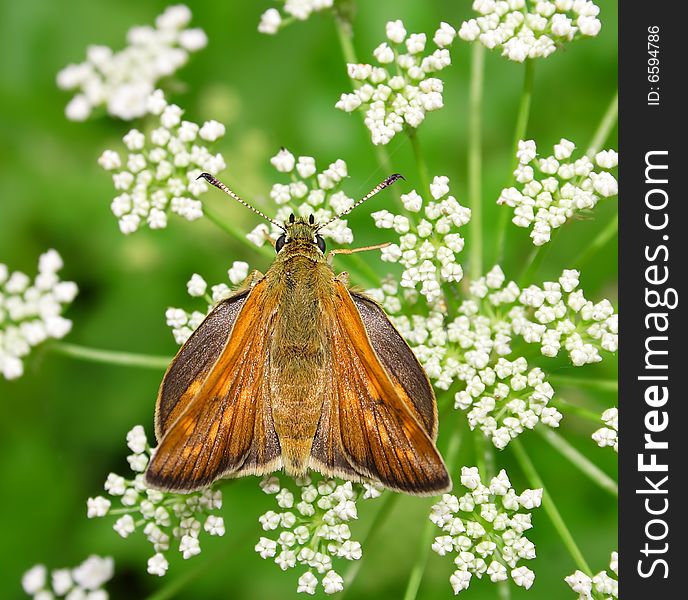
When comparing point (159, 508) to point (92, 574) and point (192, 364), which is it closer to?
point (192, 364)

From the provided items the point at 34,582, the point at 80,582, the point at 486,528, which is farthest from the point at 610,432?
the point at 34,582

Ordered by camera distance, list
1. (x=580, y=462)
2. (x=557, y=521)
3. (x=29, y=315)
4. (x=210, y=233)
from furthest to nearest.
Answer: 1. (x=210, y=233)
2. (x=29, y=315)
3. (x=580, y=462)
4. (x=557, y=521)

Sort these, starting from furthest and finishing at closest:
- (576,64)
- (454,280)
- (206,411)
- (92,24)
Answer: (92,24) < (576,64) < (454,280) < (206,411)

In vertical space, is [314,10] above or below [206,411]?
above

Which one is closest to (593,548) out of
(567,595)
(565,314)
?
(567,595)

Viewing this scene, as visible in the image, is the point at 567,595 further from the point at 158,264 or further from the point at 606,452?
the point at 158,264

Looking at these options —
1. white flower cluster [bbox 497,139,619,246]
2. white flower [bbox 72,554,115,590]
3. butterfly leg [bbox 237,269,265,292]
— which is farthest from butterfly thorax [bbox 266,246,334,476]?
white flower [bbox 72,554,115,590]
